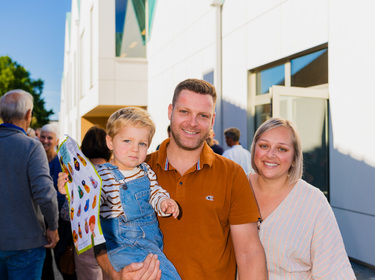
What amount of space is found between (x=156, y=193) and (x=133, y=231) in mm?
277

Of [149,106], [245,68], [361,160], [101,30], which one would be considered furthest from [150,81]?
[361,160]

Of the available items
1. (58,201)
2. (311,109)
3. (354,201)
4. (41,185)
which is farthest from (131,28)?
(41,185)

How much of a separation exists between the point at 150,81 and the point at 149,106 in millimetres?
1244

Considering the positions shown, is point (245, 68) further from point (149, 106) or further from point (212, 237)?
point (149, 106)

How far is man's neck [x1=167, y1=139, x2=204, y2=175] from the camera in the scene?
7.52 feet

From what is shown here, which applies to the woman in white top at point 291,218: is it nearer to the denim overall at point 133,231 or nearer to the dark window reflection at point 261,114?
the denim overall at point 133,231

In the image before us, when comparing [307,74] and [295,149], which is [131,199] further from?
[307,74]

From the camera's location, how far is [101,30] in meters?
17.7

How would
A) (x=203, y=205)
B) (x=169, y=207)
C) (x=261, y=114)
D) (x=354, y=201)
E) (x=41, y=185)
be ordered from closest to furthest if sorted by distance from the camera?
(x=169, y=207)
(x=203, y=205)
(x=41, y=185)
(x=354, y=201)
(x=261, y=114)

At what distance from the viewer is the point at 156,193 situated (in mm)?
2135

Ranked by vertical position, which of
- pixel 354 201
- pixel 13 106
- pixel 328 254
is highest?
pixel 13 106

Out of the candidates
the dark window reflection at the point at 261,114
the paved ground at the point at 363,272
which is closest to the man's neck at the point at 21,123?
the paved ground at the point at 363,272

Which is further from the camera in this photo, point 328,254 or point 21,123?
point 21,123

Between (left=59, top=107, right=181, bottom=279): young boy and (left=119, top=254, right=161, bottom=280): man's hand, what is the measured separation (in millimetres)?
82
